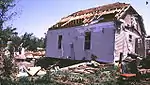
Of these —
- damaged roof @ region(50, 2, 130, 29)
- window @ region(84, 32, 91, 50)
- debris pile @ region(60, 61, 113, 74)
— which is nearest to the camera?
debris pile @ region(60, 61, 113, 74)

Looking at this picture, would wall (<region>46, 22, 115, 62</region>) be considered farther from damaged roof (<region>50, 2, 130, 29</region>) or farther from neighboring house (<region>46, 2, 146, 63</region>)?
damaged roof (<region>50, 2, 130, 29</region>)

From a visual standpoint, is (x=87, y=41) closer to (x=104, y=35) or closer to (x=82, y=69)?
(x=104, y=35)

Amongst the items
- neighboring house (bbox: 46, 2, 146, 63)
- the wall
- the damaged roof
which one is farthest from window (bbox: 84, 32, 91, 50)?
the damaged roof

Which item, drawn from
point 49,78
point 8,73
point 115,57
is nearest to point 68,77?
point 49,78

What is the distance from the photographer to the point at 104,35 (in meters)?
20.1

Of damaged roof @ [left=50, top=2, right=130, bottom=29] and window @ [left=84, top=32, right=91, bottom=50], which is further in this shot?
window @ [left=84, top=32, right=91, bottom=50]

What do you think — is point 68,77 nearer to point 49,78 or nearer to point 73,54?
point 49,78

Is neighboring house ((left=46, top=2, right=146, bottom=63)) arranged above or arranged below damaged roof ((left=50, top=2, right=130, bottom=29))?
below

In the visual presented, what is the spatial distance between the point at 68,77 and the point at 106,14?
1094 cm

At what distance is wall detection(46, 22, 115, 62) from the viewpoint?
64.5ft

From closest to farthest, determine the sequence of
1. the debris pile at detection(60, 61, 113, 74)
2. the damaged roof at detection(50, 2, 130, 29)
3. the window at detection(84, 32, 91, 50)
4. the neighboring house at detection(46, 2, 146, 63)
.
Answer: the debris pile at detection(60, 61, 113, 74) < the neighboring house at detection(46, 2, 146, 63) < the damaged roof at detection(50, 2, 130, 29) < the window at detection(84, 32, 91, 50)

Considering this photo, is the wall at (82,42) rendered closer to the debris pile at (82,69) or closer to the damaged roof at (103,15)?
the damaged roof at (103,15)

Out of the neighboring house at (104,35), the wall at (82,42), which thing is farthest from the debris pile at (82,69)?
the neighboring house at (104,35)

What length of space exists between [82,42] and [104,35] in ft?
9.71
